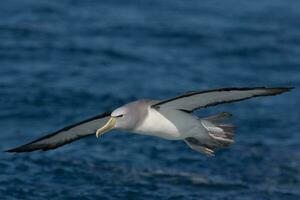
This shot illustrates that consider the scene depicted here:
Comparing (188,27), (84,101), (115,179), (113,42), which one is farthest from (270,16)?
(115,179)

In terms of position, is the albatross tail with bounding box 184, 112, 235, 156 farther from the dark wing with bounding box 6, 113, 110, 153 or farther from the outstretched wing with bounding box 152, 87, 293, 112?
the dark wing with bounding box 6, 113, 110, 153

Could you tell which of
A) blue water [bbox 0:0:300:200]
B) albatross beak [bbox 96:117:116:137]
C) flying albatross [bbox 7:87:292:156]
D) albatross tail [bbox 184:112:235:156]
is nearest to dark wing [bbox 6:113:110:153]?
flying albatross [bbox 7:87:292:156]

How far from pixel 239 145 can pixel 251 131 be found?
2.85 feet

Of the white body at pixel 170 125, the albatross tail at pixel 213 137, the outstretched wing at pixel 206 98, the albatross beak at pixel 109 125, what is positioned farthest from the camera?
the albatross tail at pixel 213 137

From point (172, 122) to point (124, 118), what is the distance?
65cm

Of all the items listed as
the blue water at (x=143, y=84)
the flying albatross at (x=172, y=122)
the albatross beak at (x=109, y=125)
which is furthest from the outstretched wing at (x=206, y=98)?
the blue water at (x=143, y=84)

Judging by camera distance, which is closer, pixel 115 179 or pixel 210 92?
pixel 210 92

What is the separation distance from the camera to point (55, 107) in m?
17.6

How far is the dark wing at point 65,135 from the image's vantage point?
11.6 metres

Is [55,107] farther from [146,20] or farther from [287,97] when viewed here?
[146,20]

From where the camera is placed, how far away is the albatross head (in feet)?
35.7

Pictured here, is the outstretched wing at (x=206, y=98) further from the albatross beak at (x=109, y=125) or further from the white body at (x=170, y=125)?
the albatross beak at (x=109, y=125)

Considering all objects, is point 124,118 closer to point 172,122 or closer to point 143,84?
point 172,122

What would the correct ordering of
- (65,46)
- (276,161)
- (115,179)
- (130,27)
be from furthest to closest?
1. (130,27)
2. (65,46)
3. (276,161)
4. (115,179)
